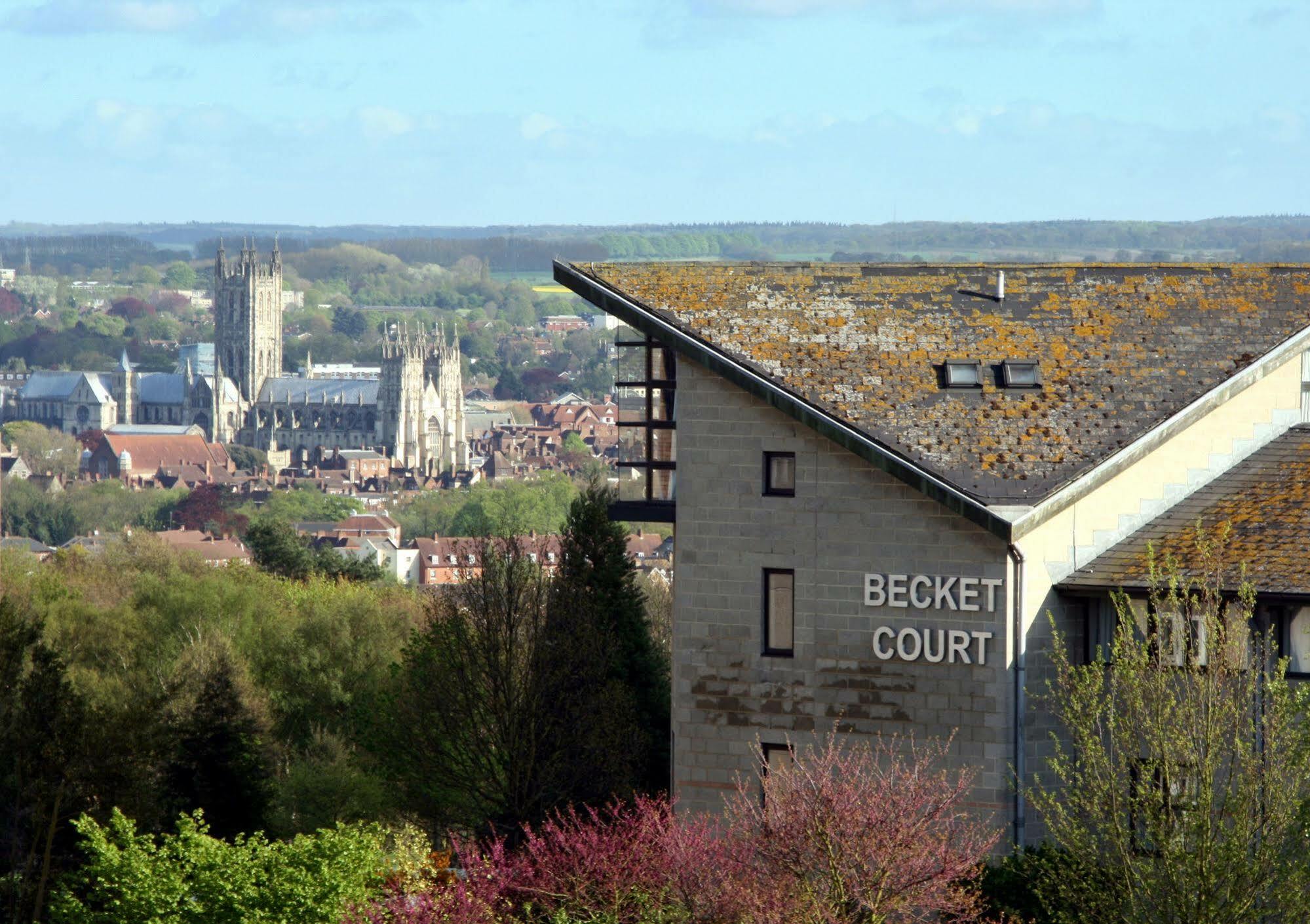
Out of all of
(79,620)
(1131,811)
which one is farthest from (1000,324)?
(79,620)

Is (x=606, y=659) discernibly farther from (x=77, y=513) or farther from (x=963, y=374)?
(x=77, y=513)

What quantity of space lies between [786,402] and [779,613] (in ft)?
6.80

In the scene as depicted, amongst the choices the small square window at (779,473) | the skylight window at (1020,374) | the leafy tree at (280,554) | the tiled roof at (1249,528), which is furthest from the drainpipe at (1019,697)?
the leafy tree at (280,554)

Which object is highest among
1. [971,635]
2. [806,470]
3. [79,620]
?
[806,470]

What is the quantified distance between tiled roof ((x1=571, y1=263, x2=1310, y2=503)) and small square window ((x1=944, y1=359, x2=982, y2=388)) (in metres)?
0.06

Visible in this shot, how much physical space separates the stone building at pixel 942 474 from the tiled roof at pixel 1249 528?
0.03 m

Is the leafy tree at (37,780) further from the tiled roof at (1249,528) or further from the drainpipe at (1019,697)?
the tiled roof at (1249,528)

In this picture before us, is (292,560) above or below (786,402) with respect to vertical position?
below

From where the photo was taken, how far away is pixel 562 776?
93.3 ft

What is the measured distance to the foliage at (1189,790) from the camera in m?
15.9

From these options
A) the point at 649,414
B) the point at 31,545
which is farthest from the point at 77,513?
the point at 649,414

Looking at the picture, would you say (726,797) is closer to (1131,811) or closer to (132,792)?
(1131,811)

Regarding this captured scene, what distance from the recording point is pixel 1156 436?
20891 mm

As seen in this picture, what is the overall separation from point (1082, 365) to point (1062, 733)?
3.68 m
